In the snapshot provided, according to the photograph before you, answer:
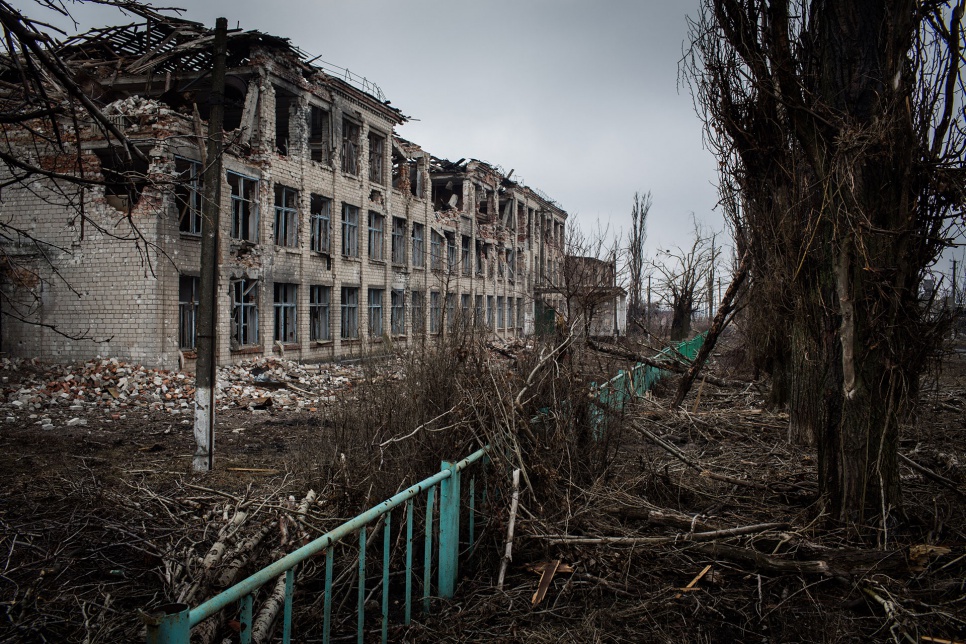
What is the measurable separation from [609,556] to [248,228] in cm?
1712

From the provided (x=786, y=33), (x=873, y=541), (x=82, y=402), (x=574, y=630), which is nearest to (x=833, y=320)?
(x=873, y=541)

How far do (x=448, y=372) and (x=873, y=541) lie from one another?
3365 millimetres

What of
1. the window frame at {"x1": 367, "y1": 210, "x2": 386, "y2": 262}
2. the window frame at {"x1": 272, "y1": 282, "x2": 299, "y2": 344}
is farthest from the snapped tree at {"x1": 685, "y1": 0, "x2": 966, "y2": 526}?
the window frame at {"x1": 367, "y1": 210, "x2": 386, "y2": 262}

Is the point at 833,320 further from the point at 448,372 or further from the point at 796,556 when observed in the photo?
the point at 448,372

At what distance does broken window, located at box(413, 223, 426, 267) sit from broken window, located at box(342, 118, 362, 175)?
17.0 ft

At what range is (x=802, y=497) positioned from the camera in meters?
4.95

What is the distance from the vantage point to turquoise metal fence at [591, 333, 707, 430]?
17.7 ft

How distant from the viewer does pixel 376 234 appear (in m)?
24.8

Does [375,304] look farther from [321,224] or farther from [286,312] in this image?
[286,312]

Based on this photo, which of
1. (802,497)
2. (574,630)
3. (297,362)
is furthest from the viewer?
(297,362)

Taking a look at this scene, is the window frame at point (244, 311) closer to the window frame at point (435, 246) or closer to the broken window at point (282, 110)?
the broken window at point (282, 110)

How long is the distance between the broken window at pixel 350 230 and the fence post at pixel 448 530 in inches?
779

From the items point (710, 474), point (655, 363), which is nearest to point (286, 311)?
point (655, 363)

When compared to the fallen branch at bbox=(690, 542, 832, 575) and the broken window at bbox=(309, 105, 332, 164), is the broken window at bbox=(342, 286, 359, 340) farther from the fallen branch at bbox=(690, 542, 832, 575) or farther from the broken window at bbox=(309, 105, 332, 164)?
the fallen branch at bbox=(690, 542, 832, 575)
